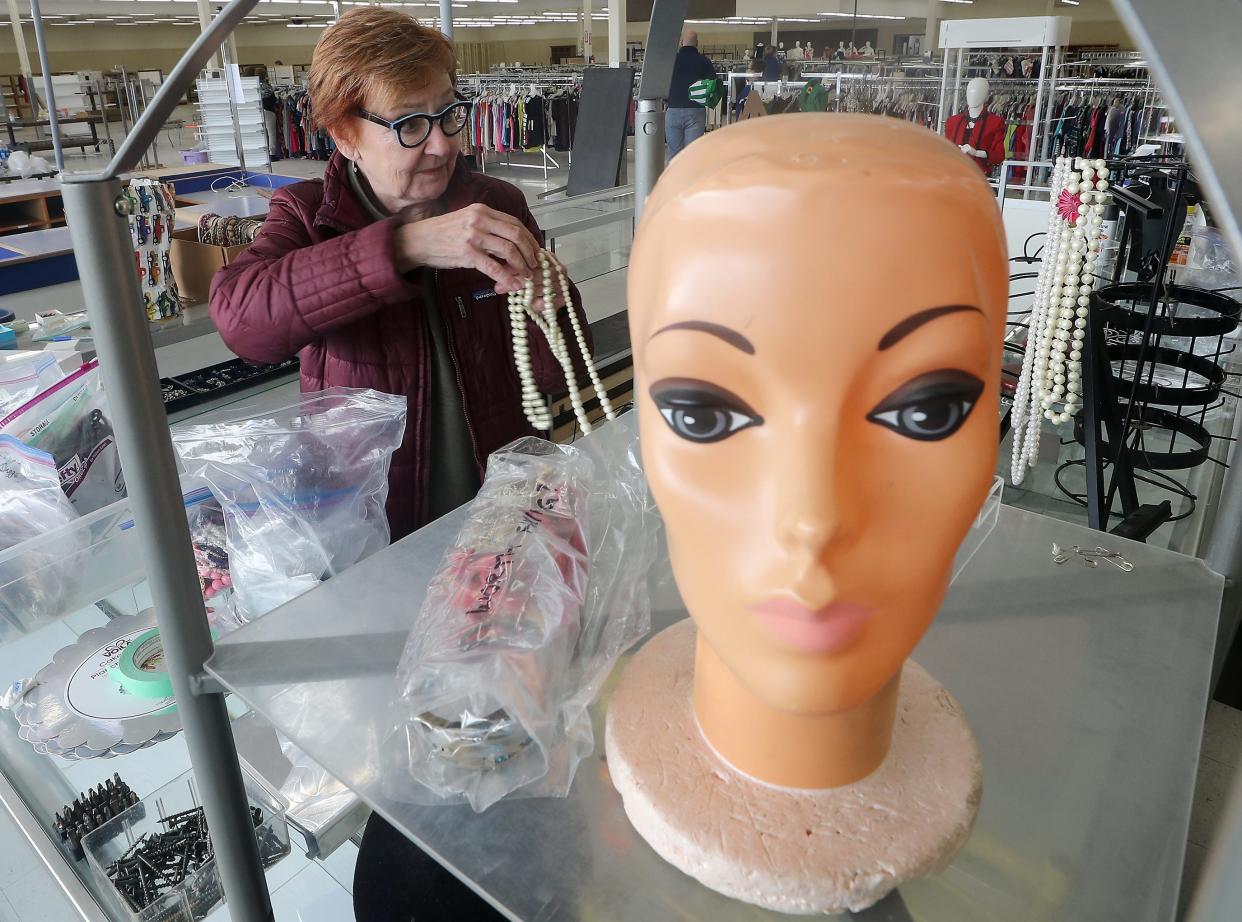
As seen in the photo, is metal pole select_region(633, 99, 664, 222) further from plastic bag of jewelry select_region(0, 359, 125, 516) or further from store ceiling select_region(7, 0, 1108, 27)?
store ceiling select_region(7, 0, 1108, 27)

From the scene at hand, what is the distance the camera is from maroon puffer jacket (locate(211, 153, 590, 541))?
1069 mm

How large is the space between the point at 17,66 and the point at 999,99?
1651 cm

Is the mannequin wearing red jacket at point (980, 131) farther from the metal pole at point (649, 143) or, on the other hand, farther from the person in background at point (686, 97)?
the metal pole at point (649, 143)

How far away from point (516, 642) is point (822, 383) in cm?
33

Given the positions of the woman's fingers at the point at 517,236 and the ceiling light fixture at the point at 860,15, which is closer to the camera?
the woman's fingers at the point at 517,236

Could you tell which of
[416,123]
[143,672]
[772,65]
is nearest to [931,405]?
[416,123]

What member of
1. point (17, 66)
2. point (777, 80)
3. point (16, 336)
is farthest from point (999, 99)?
A: point (17, 66)

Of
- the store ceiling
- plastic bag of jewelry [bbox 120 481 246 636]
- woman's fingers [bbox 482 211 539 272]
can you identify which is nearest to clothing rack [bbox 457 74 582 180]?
the store ceiling

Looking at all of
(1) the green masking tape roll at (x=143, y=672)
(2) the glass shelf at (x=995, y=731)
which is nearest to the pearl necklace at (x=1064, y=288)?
(2) the glass shelf at (x=995, y=731)

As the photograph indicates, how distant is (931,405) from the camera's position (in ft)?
1.56

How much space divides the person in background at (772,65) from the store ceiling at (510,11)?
8.7 inches

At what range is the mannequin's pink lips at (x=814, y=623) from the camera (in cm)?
50

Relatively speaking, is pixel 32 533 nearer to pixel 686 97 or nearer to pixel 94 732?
pixel 94 732

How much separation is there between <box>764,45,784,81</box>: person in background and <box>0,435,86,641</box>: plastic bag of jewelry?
19.4ft
